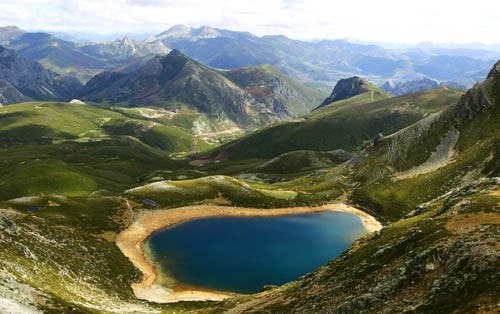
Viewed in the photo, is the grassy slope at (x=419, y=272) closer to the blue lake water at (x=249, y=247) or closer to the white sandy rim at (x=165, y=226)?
the white sandy rim at (x=165, y=226)

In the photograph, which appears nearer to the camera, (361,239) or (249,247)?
(361,239)

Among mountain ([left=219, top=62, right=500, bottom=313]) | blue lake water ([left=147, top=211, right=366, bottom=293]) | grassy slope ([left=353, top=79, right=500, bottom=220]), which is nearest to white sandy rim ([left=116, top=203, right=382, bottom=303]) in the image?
blue lake water ([left=147, top=211, right=366, bottom=293])

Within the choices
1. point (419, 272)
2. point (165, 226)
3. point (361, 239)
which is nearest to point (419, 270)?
point (419, 272)

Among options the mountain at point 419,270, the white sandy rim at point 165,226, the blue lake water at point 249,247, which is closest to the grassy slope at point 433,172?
the white sandy rim at point 165,226

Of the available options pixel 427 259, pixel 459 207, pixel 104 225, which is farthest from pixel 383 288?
pixel 104 225

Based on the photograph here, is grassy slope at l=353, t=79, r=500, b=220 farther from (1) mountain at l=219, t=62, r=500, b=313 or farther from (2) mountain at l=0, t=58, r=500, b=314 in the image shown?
(1) mountain at l=219, t=62, r=500, b=313

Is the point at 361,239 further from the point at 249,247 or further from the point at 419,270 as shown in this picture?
the point at 249,247
